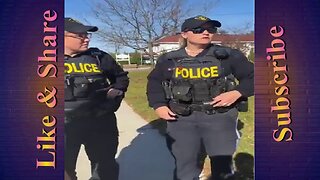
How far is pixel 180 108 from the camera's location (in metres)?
2.61

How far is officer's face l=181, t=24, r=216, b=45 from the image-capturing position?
258 centimetres

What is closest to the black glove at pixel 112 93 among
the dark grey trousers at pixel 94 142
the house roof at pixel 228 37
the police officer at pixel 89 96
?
the police officer at pixel 89 96

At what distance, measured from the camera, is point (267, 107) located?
8.46 feet

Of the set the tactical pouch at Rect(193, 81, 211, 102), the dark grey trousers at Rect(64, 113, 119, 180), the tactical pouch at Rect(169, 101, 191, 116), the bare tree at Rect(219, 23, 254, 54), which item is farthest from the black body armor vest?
the bare tree at Rect(219, 23, 254, 54)

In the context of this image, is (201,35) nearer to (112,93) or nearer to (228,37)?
(228,37)

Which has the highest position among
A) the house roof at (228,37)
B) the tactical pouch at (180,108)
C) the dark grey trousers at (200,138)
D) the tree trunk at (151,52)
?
the house roof at (228,37)

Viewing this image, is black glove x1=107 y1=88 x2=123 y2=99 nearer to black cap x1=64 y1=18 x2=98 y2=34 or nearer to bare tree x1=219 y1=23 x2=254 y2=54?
black cap x1=64 y1=18 x2=98 y2=34

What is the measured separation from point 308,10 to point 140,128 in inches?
44.2

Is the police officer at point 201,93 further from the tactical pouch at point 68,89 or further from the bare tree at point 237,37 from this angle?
the tactical pouch at point 68,89

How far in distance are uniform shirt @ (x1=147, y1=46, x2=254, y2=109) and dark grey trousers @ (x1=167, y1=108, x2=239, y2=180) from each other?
5.4 inches

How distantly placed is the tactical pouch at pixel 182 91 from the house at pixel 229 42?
210 millimetres

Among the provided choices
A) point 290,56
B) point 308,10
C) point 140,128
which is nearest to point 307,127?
point 290,56

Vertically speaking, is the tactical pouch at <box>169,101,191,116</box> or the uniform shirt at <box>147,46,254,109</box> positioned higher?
the uniform shirt at <box>147,46,254,109</box>

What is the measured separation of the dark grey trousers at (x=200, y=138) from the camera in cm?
262
